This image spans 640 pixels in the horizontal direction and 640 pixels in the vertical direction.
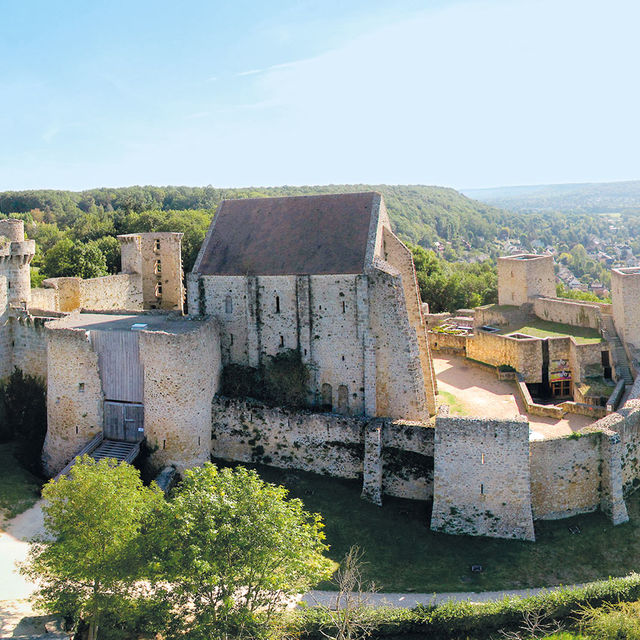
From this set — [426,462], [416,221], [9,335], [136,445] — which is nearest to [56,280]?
[9,335]

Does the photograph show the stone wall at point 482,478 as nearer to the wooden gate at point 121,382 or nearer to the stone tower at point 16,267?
the wooden gate at point 121,382

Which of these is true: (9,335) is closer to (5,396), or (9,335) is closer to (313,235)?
(5,396)

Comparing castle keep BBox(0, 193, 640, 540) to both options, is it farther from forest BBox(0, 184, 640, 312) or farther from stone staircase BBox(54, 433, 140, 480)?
forest BBox(0, 184, 640, 312)

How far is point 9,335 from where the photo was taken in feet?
101

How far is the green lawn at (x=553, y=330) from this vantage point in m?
35.2

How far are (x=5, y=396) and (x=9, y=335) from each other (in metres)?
3.08

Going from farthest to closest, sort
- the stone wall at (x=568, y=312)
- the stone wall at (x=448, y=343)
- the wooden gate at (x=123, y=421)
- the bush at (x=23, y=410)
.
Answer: the stone wall at (x=448, y=343) < the stone wall at (x=568, y=312) < the bush at (x=23, y=410) < the wooden gate at (x=123, y=421)

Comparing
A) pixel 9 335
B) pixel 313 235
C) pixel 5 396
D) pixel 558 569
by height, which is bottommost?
pixel 558 569

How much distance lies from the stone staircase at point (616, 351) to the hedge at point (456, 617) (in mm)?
15431

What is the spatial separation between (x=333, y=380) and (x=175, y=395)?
7461mm

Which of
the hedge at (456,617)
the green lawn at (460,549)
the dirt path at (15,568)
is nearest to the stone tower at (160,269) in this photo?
the dirt path at (15,568)

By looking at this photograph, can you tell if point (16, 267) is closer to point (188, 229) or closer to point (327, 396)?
point (327, 396)

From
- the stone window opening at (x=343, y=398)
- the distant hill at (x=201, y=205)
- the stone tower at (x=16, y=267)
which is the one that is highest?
the distant hill at (x=201, y=205)

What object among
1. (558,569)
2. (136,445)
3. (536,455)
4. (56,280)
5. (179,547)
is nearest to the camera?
(179,547)
